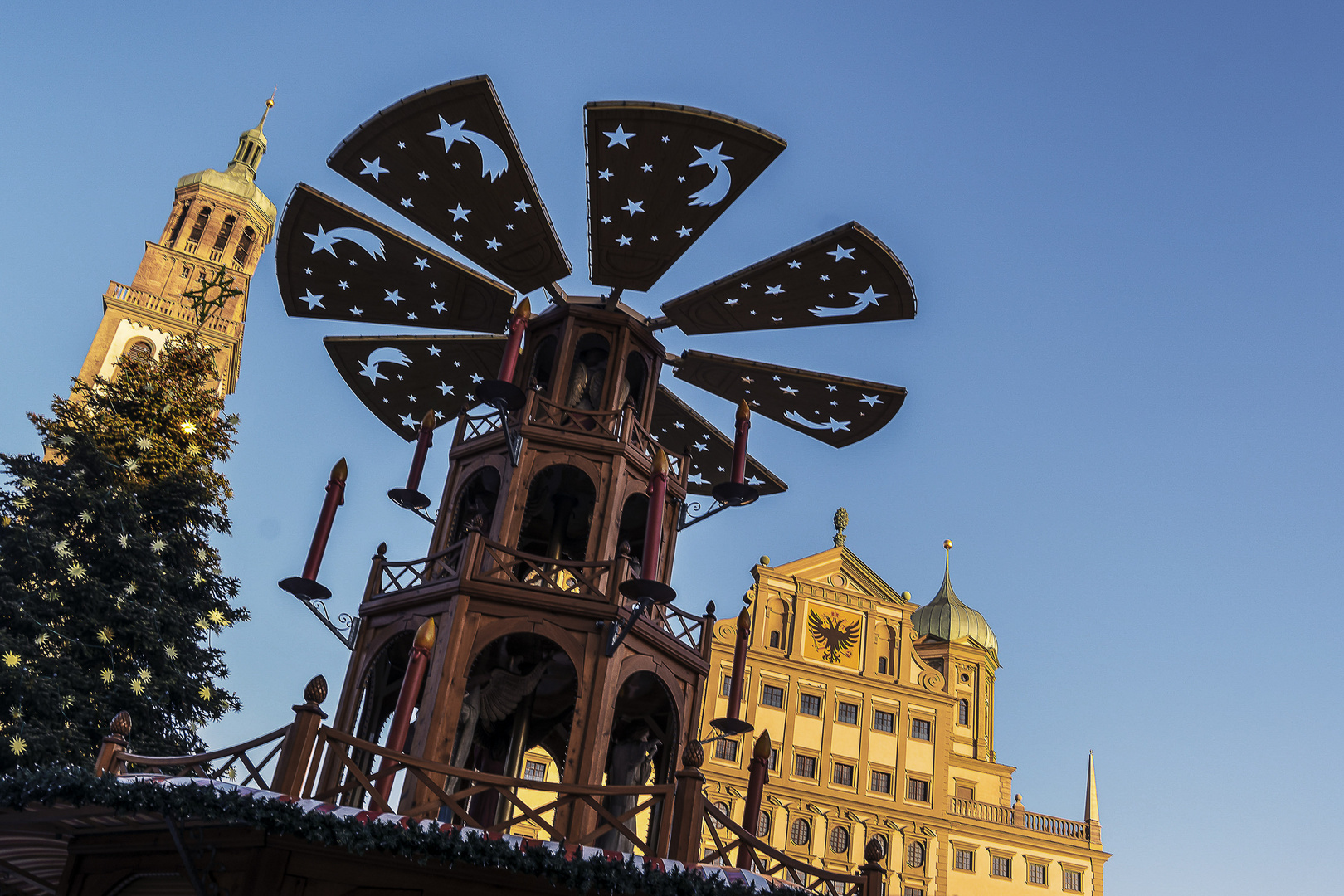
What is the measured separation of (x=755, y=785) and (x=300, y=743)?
4.62 metres

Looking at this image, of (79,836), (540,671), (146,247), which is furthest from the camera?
(146,247)

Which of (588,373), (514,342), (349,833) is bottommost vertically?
(349,833)

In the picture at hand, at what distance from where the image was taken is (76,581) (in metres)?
18.4

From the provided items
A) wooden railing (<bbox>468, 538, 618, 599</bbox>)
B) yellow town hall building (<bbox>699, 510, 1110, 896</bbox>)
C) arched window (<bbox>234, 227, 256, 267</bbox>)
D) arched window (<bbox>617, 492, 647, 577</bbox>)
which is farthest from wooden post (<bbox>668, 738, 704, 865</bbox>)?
arched window (<bbox>234, 227, 256, 267</bbox>)

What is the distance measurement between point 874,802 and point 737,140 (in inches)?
1429

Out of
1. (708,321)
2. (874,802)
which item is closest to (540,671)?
(708,321)

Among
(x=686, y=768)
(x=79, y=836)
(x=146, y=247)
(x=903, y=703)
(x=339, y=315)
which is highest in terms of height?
(x=146, y=247)

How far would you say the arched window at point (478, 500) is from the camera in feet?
42.7

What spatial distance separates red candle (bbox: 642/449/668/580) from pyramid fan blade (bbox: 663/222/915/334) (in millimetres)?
2467

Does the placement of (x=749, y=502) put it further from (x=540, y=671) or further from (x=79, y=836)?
(x=79, y=836)

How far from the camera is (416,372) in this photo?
49.0ft

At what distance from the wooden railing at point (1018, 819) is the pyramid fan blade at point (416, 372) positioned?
116ft

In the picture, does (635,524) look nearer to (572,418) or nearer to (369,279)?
(572,418)

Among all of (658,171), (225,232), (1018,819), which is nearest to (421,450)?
(658,171)
